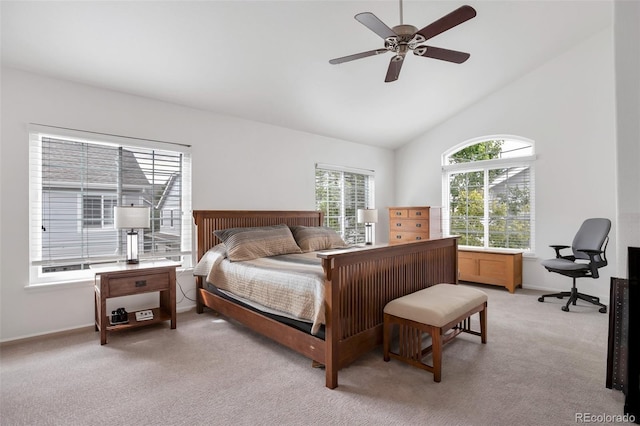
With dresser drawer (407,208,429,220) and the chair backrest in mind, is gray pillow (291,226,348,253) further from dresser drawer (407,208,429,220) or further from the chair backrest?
the chair backrest

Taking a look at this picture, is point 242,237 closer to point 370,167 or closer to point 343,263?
point 343,263

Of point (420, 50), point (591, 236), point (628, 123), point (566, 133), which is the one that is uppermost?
point (420, 50)

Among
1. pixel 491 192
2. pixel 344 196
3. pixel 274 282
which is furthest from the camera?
pixel 344 196

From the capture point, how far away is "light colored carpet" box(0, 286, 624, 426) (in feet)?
6.04

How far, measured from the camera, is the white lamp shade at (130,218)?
306 cm

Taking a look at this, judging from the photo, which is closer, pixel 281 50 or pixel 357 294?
pixel 357 294

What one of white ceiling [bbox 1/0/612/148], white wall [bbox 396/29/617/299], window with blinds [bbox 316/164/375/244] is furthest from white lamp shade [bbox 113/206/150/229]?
white wall [bbox 396/29/617/299]

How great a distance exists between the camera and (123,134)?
135 inches

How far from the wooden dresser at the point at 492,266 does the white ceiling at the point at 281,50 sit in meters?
2.51

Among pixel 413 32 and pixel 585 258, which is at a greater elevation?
pixel 413 32

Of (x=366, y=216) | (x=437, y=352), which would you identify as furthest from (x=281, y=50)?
(x=437, y=352)

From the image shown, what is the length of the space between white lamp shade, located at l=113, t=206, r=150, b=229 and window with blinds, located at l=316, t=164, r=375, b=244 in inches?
108

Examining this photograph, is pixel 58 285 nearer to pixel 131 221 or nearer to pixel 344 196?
pixel 131 221

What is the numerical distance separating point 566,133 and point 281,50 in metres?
4.17
